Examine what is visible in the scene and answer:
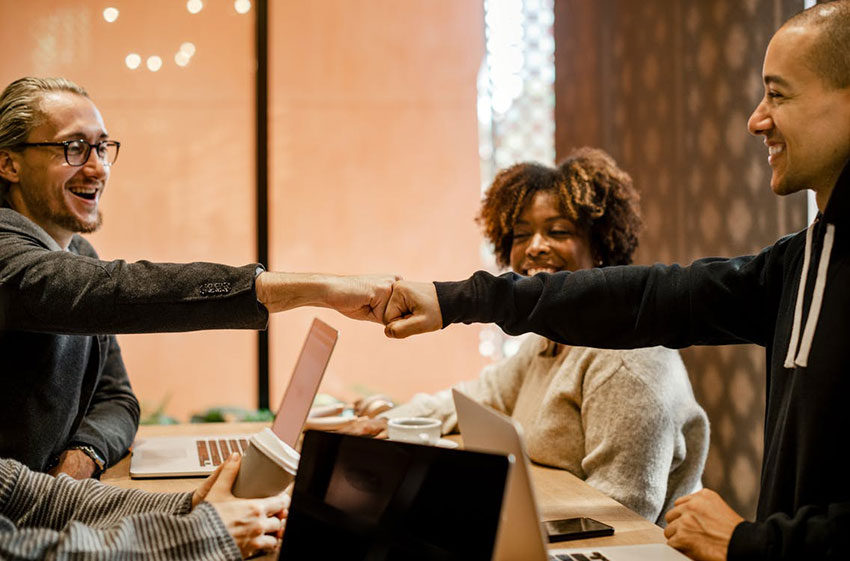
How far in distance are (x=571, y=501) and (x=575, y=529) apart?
0.28 metres

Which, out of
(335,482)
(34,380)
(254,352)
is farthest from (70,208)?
(254,352)

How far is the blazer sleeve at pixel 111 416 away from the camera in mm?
1889

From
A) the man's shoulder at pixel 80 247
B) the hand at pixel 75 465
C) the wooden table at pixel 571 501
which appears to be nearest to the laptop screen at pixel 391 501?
the wooden table at pixel 571 501

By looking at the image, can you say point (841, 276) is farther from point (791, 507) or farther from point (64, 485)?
point (64, 485)

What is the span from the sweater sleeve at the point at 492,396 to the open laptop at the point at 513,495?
1.17 metres

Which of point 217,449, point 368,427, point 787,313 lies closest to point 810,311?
point 787,313

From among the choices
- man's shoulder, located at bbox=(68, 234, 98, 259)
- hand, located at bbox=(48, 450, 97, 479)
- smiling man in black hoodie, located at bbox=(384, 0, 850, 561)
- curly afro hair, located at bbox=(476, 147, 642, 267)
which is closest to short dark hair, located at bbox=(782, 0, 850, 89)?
smiling man in black hoodie, located at bbox=(384, 0, 850, 561)

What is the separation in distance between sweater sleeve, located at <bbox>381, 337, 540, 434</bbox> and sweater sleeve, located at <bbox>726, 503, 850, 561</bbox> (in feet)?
3.91

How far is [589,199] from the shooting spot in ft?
7.39

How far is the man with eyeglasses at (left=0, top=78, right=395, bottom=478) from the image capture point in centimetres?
159

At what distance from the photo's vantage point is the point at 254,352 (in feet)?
13.3

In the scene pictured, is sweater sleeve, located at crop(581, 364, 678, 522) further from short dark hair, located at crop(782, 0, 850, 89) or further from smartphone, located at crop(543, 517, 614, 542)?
short dark hair, located at crop(782, 0, 850, 89)

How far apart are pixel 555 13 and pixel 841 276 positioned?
3.19 m

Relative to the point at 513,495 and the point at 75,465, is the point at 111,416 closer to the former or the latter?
the point at 75,465
